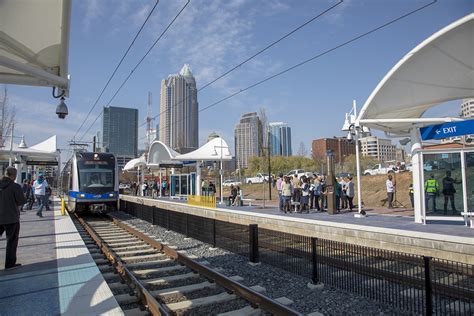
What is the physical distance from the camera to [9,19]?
6.14m

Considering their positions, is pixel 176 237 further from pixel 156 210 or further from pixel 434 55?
pixel 434 55

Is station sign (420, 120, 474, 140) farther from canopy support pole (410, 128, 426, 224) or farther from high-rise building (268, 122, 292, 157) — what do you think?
high-rise building (268, 122, 292, 157)

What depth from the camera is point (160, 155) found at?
32.8 meters

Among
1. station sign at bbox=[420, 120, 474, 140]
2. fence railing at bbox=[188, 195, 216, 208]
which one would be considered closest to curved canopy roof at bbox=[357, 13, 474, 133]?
station sign at bbox=[420, 120, 474, 140]

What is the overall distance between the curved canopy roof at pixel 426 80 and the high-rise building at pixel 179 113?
107 feet

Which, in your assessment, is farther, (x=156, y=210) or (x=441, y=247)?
(x=156, y=210)

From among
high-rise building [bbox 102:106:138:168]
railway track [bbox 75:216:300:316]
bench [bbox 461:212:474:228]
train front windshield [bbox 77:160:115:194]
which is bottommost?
railway track [bbox 75:216:300:316]

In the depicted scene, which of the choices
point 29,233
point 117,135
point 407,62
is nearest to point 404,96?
point 407,62

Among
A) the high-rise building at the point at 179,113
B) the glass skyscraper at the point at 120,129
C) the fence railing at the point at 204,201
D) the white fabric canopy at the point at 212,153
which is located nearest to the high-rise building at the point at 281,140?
the high-rise building at the point at 179,113

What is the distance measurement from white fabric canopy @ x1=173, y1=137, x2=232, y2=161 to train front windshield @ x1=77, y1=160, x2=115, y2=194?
6.54 metres

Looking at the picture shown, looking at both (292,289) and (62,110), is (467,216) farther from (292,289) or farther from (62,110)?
(62,110)

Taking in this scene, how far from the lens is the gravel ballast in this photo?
6.07 metres

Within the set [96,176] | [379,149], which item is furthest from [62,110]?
[379,149]

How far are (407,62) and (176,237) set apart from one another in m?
9.66
